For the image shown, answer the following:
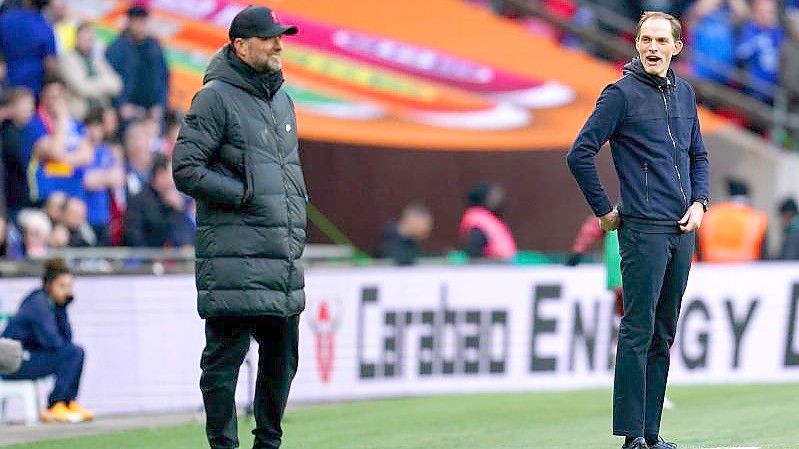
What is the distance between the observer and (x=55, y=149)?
678 inches

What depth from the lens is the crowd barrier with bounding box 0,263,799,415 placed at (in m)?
17.2

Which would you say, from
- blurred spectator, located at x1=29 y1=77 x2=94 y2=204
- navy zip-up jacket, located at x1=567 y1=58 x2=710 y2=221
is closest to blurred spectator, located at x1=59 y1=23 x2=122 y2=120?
blurred spectator, located at x1=29 y1=77 x2=94 y2=204

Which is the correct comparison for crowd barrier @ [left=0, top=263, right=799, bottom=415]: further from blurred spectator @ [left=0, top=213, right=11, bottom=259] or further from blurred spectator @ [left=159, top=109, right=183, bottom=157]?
blurred spectator @ [left=159, top=109, right=183, bottom=157]

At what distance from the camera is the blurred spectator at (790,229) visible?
19.2 m

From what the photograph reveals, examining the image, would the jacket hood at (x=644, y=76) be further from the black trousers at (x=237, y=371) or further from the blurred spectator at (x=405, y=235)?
the blurred spectator at (x=405, y=235)

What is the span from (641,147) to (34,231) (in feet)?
28.2

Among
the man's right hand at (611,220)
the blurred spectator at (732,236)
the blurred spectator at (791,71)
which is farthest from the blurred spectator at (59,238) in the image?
the blurred spectator at (791,71)

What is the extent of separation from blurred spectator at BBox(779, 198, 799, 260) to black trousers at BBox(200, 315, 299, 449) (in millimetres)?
10836

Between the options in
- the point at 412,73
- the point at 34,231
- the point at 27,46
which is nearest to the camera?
the point at 34,231

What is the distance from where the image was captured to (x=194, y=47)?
20.2 m

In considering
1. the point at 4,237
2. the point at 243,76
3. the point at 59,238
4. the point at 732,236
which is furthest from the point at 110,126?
the point at 243,76

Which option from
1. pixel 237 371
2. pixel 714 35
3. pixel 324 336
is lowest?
pixel 324 336

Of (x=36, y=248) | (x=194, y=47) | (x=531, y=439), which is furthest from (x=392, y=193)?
(x=531, y=439)

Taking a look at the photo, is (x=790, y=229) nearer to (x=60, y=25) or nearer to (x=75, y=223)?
(x=75, y=223)
